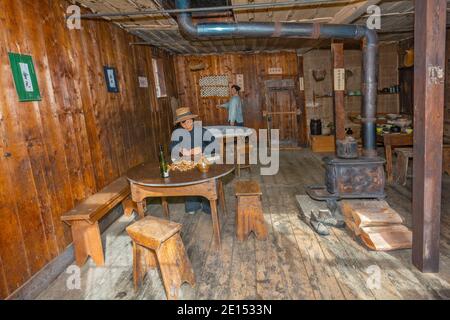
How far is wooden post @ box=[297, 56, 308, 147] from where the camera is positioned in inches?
350

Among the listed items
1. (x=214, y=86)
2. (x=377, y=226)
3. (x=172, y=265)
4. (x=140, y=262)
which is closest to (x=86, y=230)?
(x=140, y=262)

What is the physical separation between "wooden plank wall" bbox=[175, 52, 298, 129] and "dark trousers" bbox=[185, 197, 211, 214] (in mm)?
5062

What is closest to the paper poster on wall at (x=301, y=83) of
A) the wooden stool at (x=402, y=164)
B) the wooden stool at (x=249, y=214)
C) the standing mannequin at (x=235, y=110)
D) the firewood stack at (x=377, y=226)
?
the standing mannequin at (x=235, y=110)

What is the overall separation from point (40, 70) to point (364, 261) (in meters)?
3.66

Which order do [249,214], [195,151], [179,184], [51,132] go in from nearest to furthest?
[179,184]
[51,132]
[249,214]
[195,151]

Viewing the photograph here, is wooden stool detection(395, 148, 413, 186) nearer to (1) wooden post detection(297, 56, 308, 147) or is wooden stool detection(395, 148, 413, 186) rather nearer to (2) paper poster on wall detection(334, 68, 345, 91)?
(2) paper poster on wall detection(334, 68, 345, 91)

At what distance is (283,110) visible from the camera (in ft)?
30.0

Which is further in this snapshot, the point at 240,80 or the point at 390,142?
the point at 240,80

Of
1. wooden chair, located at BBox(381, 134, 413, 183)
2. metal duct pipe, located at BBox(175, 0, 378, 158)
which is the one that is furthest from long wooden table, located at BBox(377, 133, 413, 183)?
metal duct pipe, located at BBox(175, 0, 378, 158)

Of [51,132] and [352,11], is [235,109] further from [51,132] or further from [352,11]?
[51,132]

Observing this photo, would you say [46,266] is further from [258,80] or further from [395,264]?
[258,80]

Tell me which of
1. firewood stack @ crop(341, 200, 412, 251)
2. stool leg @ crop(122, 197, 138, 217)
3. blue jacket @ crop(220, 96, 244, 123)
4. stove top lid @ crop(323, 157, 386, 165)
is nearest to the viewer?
firewood stack @ crop(341, 200, 412, 251)

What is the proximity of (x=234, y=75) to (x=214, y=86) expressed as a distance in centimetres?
67

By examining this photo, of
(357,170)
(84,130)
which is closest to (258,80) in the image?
(357,170)
